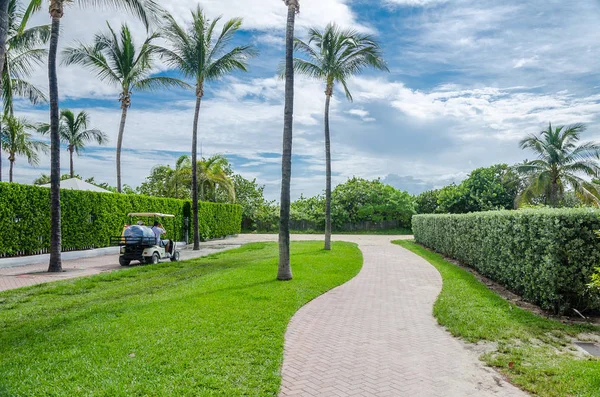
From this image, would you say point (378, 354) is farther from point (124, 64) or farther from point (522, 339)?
point (124, 64)

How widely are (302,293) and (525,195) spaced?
27.5 m

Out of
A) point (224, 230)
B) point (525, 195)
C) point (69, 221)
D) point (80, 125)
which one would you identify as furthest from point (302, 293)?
point (80, 125)

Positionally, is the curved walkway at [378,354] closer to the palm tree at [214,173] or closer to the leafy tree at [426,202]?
the palm tree at [214,173]

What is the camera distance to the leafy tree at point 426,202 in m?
42.5

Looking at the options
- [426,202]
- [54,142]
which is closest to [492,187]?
[426,202]

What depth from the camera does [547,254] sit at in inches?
298

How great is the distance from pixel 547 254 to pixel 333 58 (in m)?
14.1

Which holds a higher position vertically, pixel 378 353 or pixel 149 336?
pixel 149 336

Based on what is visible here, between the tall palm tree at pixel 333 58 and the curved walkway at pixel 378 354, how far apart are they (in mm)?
11666

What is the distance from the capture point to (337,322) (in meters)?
6.92

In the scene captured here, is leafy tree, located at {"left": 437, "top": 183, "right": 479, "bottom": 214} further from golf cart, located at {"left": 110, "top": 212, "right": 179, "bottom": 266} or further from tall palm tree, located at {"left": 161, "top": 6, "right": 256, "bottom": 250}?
golf cart, located at {"left": 110, "top": 212, "right": 179, "bottom": 266}

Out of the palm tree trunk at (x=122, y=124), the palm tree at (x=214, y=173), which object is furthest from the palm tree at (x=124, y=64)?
the palm tree at (x=214, y=173)

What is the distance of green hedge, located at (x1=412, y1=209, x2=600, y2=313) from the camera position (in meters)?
7.17

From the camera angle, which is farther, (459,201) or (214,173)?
(214,173)
